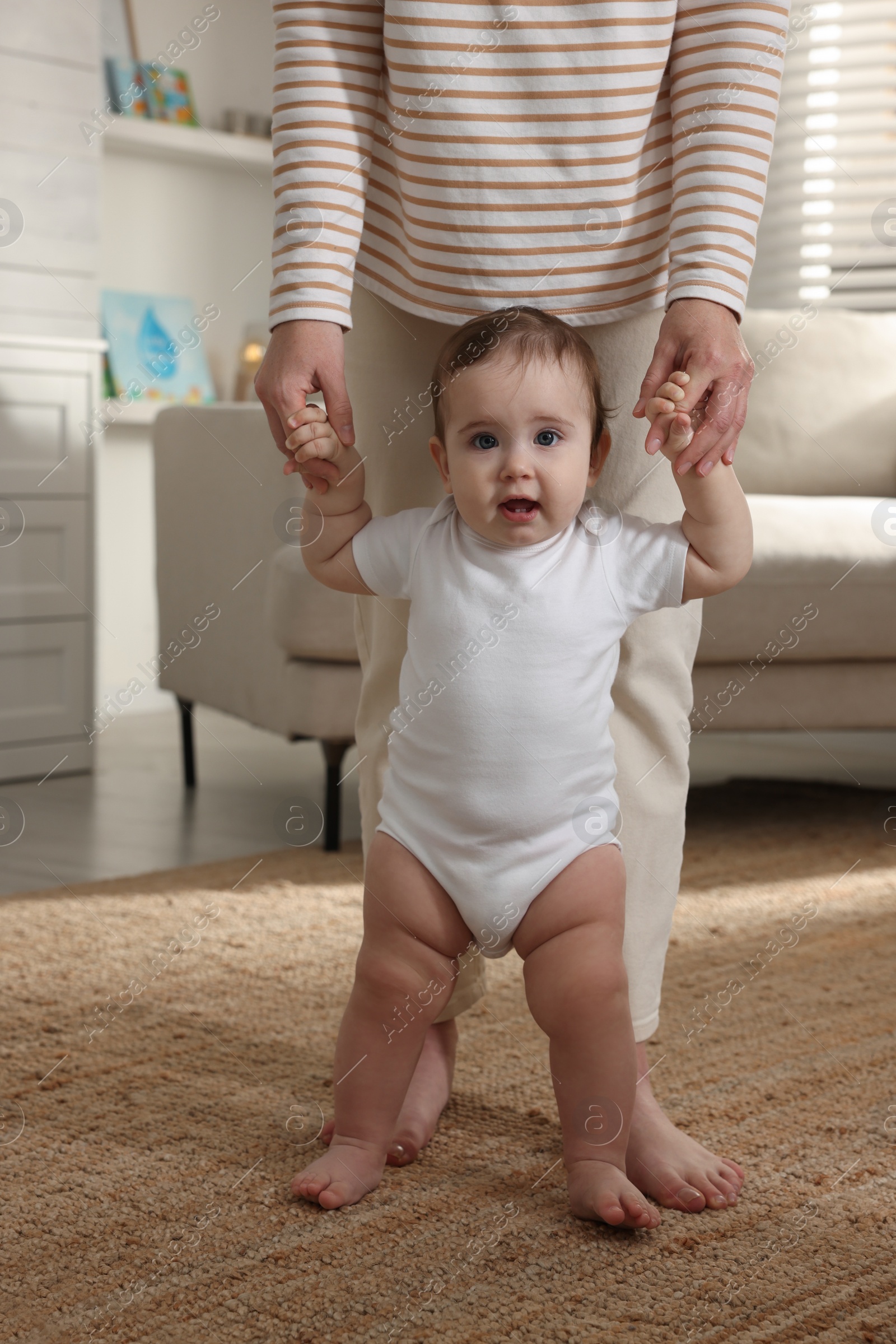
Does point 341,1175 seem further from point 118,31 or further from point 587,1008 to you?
point 118,31

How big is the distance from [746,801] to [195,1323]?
169 cm

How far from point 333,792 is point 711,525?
1111 millimetres

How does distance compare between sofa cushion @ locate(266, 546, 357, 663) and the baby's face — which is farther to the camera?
sofa cushion @ locate(266, 546, 357, 663)

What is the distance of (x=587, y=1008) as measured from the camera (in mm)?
806

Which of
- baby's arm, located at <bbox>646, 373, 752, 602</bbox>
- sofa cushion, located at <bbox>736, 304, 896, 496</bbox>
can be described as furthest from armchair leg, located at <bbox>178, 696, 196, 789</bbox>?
baby's arm, located at <bbox>646, 373, 752, 602</bbox>

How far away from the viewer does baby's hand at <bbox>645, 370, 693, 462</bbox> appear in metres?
0.77

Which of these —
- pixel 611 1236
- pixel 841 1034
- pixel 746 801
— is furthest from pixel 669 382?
pixel 746 801

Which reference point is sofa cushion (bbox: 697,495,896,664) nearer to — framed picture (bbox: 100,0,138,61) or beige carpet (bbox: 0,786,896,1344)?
beige carpet (bbox: 0,786,896,1344)

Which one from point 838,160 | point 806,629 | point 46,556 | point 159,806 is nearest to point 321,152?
point 806,629

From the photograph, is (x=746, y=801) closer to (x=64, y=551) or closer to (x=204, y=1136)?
(x=64, y=551)

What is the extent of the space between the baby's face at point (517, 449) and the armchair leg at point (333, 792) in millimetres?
1060

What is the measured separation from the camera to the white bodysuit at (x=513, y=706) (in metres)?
0.81

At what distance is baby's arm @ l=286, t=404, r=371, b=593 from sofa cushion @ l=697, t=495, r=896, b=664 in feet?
3.36

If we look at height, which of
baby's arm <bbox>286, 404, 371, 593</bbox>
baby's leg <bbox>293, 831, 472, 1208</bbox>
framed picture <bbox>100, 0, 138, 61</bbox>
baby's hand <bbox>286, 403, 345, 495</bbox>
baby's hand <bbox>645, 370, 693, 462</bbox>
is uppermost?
framed picture <bbox>100, 0, 138, 61</bbox>
